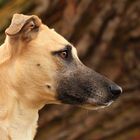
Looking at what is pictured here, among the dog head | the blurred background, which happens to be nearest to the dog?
the dog head

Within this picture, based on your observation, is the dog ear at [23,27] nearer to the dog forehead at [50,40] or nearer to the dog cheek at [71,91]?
the dog forehead at [50,40]

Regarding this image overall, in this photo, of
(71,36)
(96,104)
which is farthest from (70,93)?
(71,36)

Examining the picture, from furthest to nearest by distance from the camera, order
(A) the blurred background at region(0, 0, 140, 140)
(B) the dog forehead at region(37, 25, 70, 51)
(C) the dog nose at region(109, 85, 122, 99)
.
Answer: (A) the blurred background at region(0, 0, 140, 140), (C) the dog nose at region(109, 85, 122, 99), (B) the dog forehead at region(37, 25, 70, 51)

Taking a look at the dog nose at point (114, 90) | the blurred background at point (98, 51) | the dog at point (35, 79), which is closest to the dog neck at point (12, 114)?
the dog at point (35, 79)

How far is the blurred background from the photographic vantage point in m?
11.9

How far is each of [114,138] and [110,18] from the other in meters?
1.64

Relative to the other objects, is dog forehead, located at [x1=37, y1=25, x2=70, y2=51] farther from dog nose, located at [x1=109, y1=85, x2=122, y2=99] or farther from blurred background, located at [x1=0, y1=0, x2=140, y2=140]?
blurred background, located at [x1=0, y1=0, x2=140, y2=140]

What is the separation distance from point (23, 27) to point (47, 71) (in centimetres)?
37

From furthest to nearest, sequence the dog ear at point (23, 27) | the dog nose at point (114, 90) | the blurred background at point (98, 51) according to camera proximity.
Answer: the blurred background at point (98, 51) < the dog nose at point (114, 90) < the dog ear at point (23, 27)

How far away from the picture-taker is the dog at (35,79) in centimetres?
657

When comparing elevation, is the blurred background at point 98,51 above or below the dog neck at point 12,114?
below

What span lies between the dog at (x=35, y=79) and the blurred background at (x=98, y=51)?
5008 mm

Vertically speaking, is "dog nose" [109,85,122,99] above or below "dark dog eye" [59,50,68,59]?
below

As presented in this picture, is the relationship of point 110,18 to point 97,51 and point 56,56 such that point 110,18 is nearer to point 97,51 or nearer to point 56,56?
Answer: point 97,51
